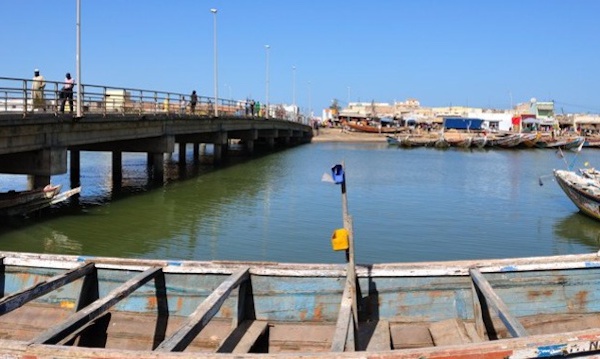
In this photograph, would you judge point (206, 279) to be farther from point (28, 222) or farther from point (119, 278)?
point (28, 222)

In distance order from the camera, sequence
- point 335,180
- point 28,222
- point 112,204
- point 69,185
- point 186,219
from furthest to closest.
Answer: point 69,185 < point 112,204 < point 186,219 < point 28,222 < point 335,180

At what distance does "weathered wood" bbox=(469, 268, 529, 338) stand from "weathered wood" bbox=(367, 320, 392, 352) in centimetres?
132

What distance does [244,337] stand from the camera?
7.83 meters

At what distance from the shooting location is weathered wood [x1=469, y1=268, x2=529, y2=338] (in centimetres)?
596

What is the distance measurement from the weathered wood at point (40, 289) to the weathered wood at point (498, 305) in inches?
208

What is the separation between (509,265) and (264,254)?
8648 millimetres

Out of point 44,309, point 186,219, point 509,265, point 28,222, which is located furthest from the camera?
point 186,219

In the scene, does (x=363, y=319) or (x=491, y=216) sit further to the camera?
(x=491, y=216)

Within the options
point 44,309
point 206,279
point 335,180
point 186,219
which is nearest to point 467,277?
point 335,180

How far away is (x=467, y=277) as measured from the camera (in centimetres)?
819

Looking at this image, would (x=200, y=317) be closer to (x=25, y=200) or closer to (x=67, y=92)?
(x=25, y=200)

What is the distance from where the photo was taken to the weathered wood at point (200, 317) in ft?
18.1

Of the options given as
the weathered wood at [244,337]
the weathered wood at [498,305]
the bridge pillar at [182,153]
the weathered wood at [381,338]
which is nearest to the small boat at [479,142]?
the bridge pillar at [182,153]

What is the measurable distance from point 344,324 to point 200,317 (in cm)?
153
